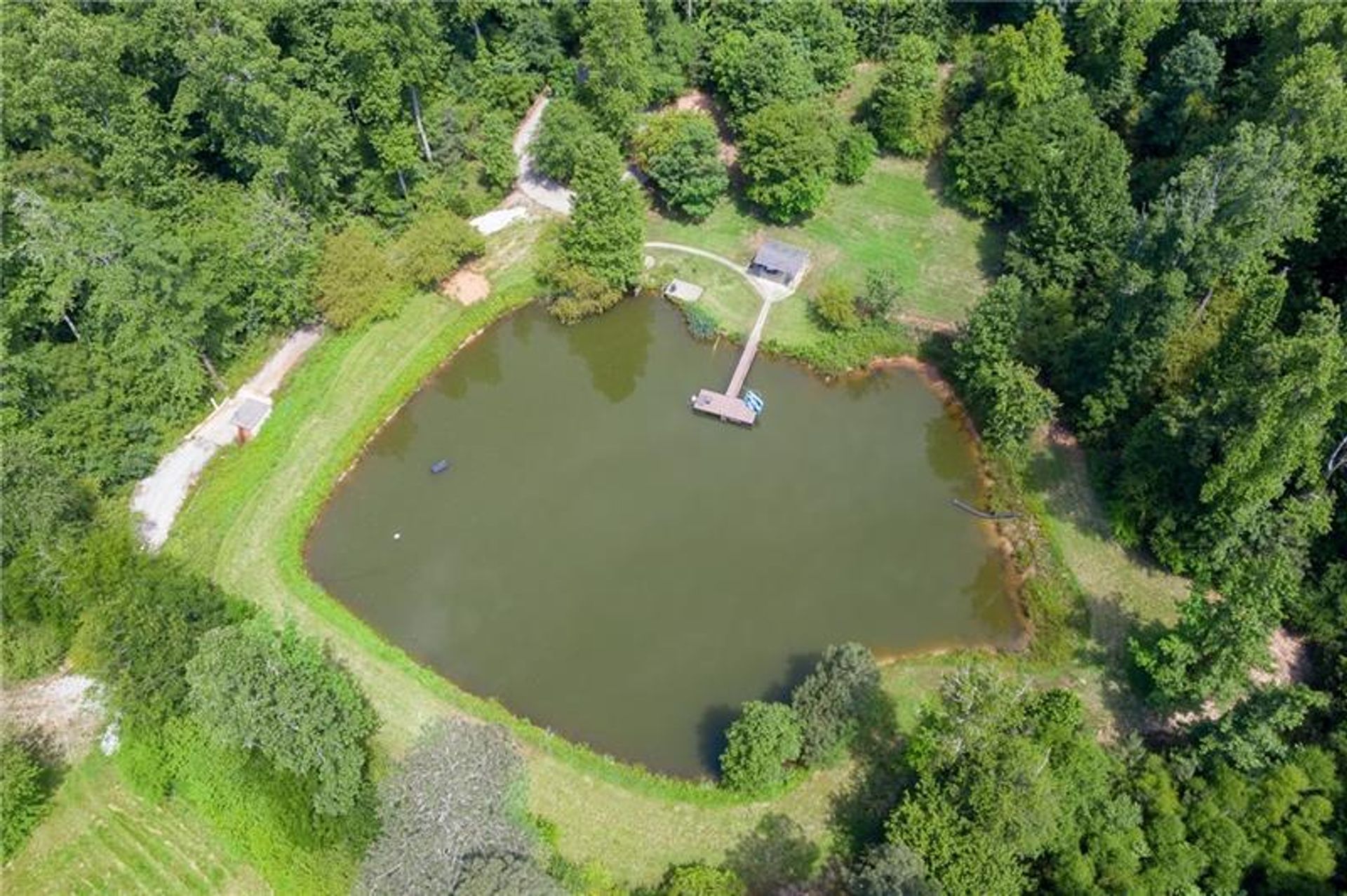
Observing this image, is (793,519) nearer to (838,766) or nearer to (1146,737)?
(838,766)

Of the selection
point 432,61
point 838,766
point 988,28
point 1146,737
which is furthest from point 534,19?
point 1146,737

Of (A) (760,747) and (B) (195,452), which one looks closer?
(A) (760,747)

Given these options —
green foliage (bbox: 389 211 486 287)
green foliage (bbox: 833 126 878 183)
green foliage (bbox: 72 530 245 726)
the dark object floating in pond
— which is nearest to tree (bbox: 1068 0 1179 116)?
green foliage (bbox: 833 126 878 183)

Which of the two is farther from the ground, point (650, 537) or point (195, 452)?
point (650, 537)

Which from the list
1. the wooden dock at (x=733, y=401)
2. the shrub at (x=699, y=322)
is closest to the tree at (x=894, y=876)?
the wooden dock at (x=733, y=401)

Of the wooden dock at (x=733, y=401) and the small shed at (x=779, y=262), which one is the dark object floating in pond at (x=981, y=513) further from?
the small shed at (x=779, y=262)

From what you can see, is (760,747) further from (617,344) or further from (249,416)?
(249,416)

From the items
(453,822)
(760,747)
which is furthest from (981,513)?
(453,822)
